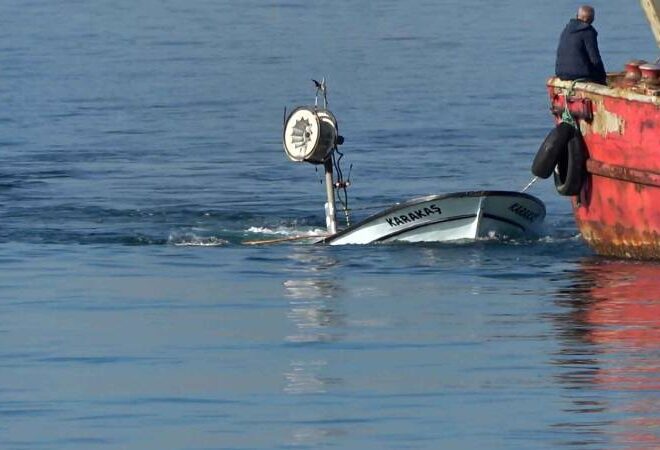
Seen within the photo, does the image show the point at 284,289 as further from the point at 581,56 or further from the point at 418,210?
the point at 581,56

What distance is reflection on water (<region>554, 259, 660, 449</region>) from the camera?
12367mm

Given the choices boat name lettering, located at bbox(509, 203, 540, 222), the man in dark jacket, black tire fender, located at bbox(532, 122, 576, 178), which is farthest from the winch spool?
the man in dark jacket

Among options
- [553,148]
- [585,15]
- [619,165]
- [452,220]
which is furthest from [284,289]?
[585,15]

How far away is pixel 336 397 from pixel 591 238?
7.60m

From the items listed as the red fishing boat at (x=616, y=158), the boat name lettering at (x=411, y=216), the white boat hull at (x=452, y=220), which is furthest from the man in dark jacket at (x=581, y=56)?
the boat name lettering at (x=411, y=216)

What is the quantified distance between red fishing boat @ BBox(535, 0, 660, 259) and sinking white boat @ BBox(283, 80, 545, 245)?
0.65 metres

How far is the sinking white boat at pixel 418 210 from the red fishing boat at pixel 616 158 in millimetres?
650

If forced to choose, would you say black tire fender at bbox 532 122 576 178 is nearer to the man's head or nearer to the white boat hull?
the white boat hull

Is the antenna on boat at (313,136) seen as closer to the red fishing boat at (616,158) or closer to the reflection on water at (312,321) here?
the reflection on water at (312,321)

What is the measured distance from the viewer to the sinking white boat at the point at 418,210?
68.3ft

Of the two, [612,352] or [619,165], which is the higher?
[619,165]

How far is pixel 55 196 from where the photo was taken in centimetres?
2575

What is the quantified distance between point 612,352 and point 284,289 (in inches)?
174

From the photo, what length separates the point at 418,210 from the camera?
20.9m
